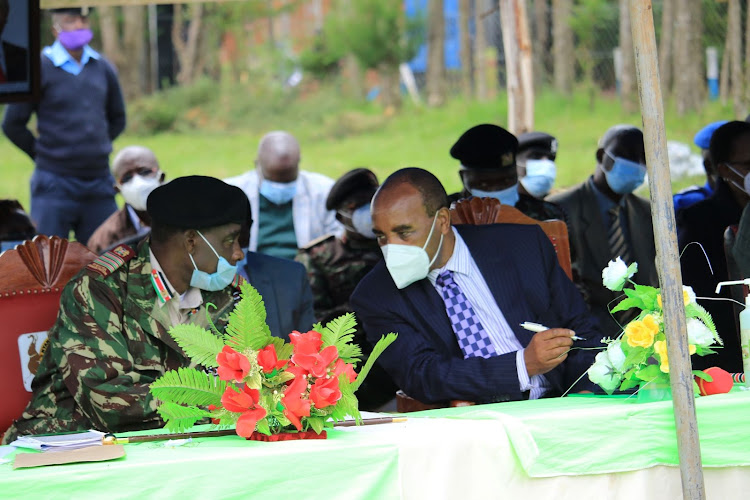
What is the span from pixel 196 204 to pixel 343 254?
A: 7.14ft

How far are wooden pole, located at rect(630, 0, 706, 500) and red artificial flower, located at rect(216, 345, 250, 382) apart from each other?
3.82ft

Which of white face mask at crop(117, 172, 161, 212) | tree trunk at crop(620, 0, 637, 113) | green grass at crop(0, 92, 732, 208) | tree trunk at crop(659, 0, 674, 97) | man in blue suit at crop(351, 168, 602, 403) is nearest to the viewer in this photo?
man in blue suit at crop(351, 168, 602, 403)

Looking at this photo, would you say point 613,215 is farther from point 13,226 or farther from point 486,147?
point 13,226

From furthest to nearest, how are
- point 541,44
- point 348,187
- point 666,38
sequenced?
point 541,44 < point 666,38 < point 348,187

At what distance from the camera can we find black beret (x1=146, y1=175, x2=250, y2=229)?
13.2 feet

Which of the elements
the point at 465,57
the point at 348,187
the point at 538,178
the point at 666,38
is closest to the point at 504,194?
the point at 348,187

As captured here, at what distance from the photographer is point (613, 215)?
650 centimetres

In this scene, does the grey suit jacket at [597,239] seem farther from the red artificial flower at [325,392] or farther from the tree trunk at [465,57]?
the tree trunk at [465,57]

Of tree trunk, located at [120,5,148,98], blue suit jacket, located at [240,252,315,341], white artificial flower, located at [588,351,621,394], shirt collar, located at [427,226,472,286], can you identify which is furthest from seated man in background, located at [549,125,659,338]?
tree trunk, located at [120,5,148,98]

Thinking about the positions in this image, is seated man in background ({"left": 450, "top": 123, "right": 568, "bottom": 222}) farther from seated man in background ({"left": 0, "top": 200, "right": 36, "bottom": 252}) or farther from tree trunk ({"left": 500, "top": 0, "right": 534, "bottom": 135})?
tree trunk ({"left": 500, "top": 0, "right": 534, "bottom": 135})

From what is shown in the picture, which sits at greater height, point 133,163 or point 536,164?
point 133,163

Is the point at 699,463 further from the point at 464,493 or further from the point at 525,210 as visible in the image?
the point at 525,210

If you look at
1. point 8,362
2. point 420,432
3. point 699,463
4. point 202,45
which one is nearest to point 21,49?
point 8,362

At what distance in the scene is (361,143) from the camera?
17500 millimetres
